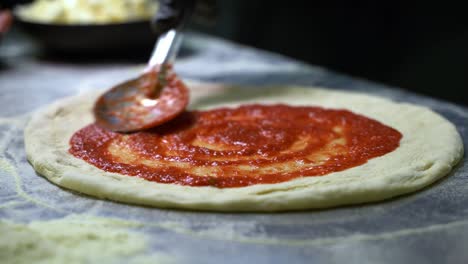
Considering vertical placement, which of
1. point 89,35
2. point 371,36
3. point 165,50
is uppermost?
point 165,50

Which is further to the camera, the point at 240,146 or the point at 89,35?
the point at 89,35

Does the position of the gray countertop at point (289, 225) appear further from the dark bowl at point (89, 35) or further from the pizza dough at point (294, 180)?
the dark bowl at point (89, 35)

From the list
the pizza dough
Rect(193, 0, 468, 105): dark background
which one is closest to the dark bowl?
the pizza dough

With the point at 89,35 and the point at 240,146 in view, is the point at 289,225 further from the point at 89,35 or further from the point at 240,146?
the point at 89,35

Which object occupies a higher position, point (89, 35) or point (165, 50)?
point (165, 50)

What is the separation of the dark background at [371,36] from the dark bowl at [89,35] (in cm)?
42

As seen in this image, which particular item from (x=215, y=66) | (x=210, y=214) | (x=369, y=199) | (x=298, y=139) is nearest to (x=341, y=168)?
(x=369, y=199)

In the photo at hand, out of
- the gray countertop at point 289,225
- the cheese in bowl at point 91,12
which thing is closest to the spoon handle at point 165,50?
the gray countertop at point 289,225

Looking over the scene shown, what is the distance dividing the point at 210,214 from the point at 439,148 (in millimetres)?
904

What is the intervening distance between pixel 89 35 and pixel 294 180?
213 centimetres

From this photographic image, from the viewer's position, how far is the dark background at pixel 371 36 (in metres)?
3.36

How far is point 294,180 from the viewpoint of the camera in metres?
1.73

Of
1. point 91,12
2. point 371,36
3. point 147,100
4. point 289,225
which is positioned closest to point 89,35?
point 91,12

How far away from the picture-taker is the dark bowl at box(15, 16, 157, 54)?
3350 mm
